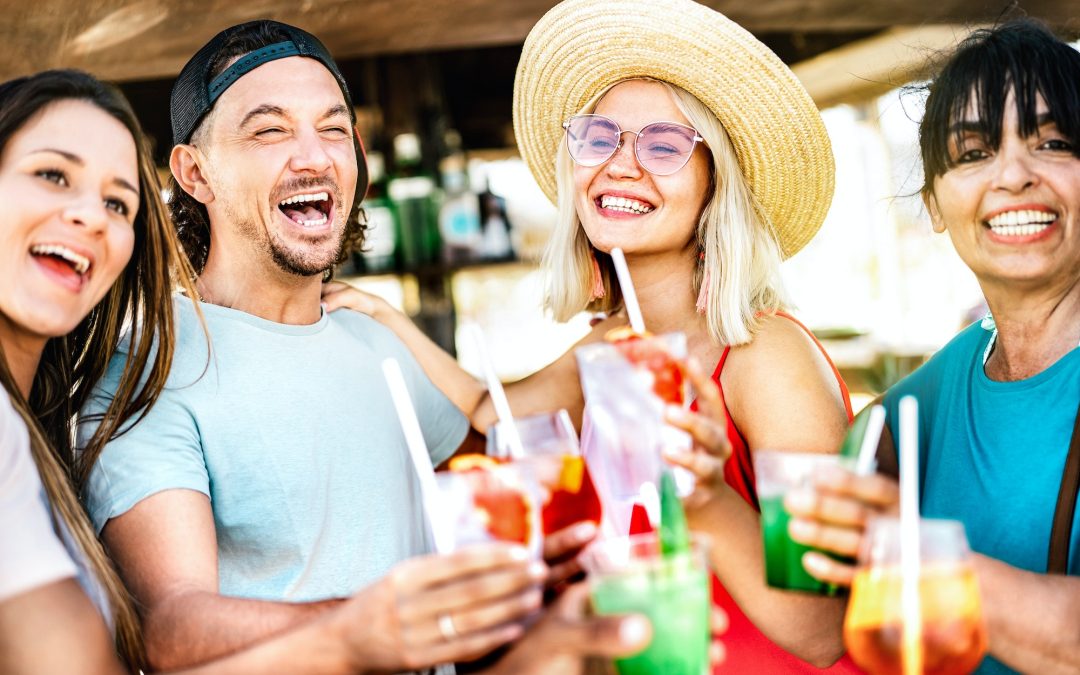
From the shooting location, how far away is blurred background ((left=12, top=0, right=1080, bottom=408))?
2703 millimetres


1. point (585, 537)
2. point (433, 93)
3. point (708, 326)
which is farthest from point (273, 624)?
point (433, 93)

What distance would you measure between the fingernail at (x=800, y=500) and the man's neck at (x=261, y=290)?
1.38 metres

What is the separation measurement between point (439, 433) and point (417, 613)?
138 cm

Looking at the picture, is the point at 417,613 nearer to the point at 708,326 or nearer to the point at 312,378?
the point at 312,378

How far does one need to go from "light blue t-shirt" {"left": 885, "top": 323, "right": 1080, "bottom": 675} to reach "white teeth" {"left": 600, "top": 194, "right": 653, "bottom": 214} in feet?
2.58

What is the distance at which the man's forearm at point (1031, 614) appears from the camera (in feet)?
5.14

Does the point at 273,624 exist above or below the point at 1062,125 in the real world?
below

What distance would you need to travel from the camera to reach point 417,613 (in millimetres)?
1232

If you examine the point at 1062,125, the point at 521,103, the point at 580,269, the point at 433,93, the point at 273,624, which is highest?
the point at 433,93

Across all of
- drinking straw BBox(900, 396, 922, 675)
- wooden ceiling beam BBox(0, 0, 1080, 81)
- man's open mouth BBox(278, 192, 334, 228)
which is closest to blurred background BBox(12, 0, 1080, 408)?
wooden ceiling beam BBox(0, 0, 1080, 81)

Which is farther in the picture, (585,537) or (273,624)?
(273,624)

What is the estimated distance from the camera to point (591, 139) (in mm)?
2387

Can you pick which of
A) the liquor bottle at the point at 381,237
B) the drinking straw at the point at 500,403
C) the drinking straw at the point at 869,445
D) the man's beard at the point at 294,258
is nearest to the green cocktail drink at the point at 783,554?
the drinking straw at the point at 869,445

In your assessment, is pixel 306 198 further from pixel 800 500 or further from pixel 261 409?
pixel 800 500
